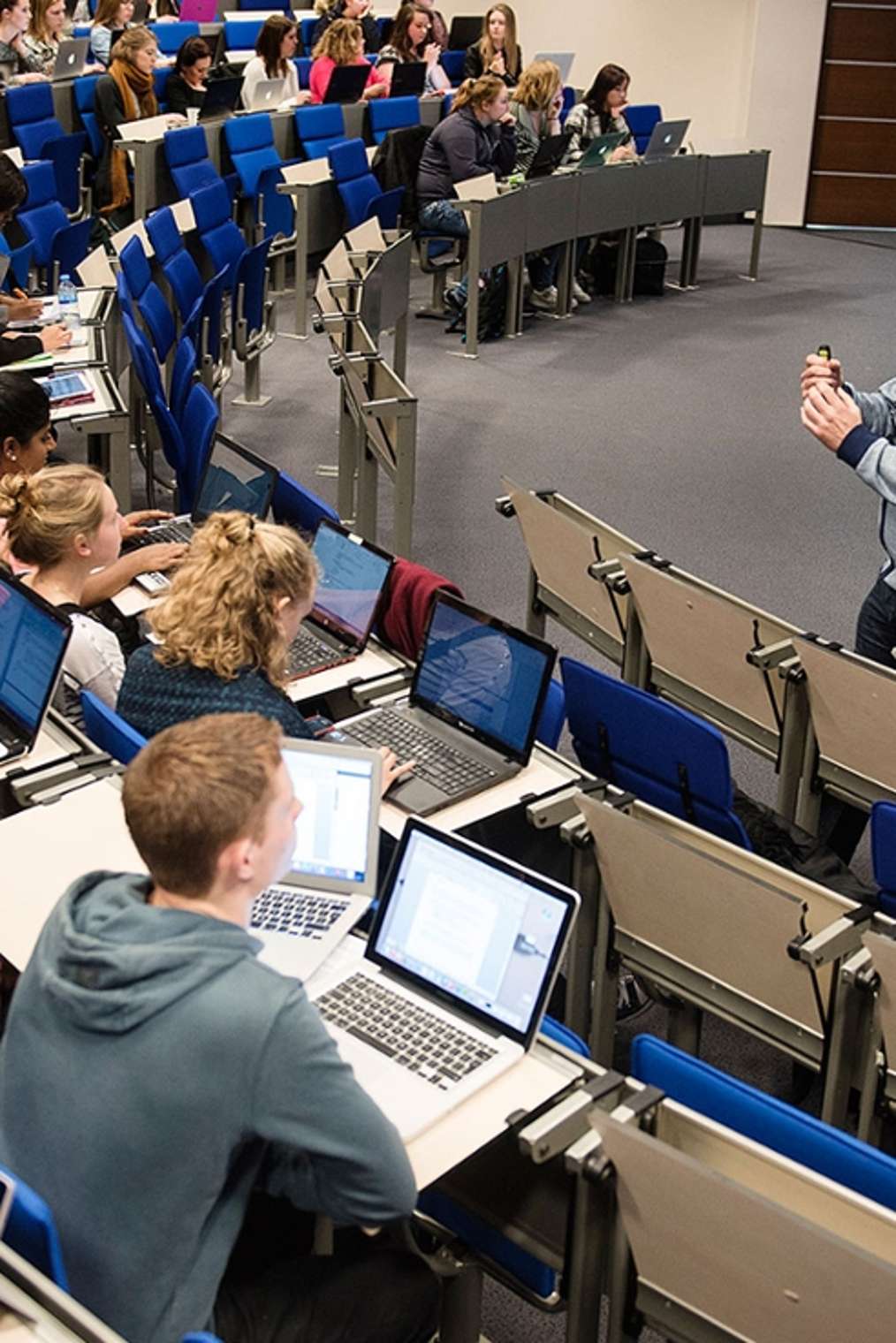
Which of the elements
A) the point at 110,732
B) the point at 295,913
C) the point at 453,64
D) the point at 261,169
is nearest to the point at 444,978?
the point at 295,913

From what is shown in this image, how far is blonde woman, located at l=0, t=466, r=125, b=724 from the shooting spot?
11.7 ft

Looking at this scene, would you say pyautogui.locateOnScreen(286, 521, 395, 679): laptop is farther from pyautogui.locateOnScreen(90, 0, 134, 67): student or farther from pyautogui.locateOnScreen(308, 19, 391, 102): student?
pyautogui.locateOnScreen(90, 0, 134, 67): student

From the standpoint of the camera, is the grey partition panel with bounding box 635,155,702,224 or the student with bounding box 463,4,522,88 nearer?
the grey partition panel with bounding box 635,155,702,224

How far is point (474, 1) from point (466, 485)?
28.6ft

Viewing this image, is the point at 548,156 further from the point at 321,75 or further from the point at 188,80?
the point at 188,80

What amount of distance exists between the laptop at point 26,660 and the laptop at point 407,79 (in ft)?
28.1

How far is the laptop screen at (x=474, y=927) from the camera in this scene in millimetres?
2387

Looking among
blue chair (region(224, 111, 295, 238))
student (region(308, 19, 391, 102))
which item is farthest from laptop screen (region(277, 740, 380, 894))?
student (region(308, 19, 391, 102))

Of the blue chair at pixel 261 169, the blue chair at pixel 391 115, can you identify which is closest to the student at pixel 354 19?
the blue chair at pixel 391 115

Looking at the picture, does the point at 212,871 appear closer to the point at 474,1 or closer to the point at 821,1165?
the point at 821,1165

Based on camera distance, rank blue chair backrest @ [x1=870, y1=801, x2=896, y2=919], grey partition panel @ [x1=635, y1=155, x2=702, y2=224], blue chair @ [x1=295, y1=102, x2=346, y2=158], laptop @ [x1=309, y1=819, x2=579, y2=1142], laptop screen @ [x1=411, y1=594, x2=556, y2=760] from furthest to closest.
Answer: blue chair @ [x1=295, y1=102, x2=346, y2=158], grey partition panel @ [x1=635, y1=155, x2=702, y2=224], laptop screen @ [x1=411, y1=594, x2=556, y2=760], blue chair backrest @ [x1=870, y1=801, x2=896, y2=919], laptop @ [x1=309, y1=819, x2=579, y2=1142]

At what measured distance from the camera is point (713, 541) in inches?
258

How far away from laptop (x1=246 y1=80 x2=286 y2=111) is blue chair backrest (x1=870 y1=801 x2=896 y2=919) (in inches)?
342

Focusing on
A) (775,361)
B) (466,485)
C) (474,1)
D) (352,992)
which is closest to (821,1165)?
(352,992)
